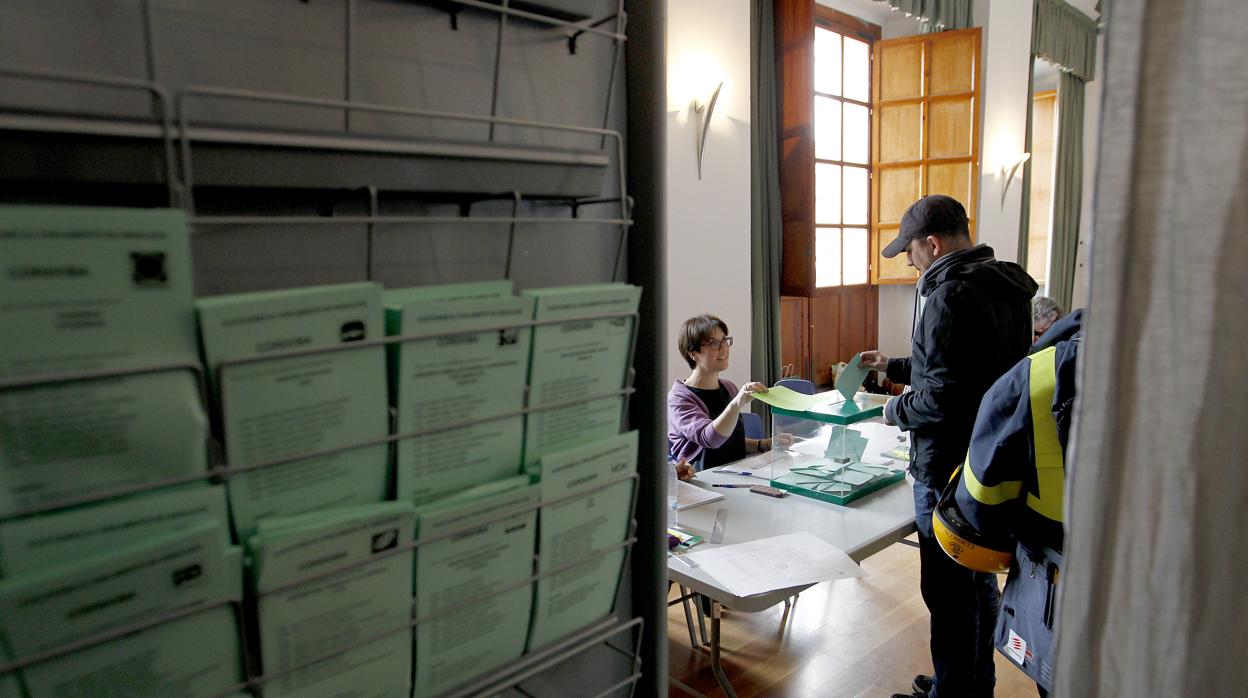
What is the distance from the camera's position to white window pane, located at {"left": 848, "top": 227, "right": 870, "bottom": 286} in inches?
224

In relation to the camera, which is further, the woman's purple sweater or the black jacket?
the woman's purple sweater

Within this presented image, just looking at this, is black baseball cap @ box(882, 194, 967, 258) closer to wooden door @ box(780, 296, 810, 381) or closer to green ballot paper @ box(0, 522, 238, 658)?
green ballot paper @ box(0, 522, 238, 658)

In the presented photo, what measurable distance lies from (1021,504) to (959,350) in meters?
0.60

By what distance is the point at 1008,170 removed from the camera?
6105 millimetres

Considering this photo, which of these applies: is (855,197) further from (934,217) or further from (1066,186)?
(934,217)

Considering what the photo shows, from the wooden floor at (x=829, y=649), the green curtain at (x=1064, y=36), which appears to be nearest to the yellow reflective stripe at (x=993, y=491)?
the wooden floor at (x=829, y=649)

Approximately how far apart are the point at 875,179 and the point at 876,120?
0.43 metres

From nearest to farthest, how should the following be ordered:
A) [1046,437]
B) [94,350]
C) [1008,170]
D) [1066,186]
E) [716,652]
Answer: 1. [94,350]
2. [1046,437]
3. [716,652]
4. [1008,170]
5. [1066,186]

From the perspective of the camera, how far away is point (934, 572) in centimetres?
218

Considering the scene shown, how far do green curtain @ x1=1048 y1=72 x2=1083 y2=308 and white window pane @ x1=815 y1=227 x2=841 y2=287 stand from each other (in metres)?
3.14

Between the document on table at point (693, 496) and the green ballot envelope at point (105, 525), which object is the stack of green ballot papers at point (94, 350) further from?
the document on table at point (693, 496)

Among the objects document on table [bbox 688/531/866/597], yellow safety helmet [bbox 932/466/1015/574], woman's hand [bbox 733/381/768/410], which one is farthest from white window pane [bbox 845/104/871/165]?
document on table [bbox 688/531/866/597]

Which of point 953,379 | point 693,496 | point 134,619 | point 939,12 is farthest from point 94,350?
point 939,12

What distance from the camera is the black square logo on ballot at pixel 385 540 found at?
48 cm
